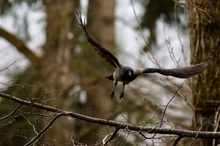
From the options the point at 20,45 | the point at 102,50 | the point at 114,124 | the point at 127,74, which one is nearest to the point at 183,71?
the point at 127,74

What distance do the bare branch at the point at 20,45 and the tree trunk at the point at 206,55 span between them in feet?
13.1

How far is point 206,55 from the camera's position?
301 inches

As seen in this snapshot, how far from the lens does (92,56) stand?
12.0 m

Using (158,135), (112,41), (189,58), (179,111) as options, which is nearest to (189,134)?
(158,135)

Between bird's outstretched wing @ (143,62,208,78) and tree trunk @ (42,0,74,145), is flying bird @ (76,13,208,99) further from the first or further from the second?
tree trunk @ (42,0,74,145)

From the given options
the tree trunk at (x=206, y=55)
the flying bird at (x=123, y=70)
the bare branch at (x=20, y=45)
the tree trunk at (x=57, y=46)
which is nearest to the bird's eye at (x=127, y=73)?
the flying bird at (x=123, y=70)

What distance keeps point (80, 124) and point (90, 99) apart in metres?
0.83

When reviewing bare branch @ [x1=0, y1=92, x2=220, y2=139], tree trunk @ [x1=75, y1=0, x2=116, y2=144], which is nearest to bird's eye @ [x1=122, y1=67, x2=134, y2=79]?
bare branch @ [x1=0, y1=92, x2=220, y2=139]

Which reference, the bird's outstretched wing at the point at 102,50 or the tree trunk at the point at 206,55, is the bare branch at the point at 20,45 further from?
the bird's outstretched wing at the point at 102,50

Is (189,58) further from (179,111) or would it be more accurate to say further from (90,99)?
(90,99)

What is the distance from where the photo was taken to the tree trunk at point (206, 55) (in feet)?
24.7

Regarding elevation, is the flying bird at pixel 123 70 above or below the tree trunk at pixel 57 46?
above

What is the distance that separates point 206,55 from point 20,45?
4206 mm

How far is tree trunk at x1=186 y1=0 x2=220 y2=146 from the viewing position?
7531 millimetres
